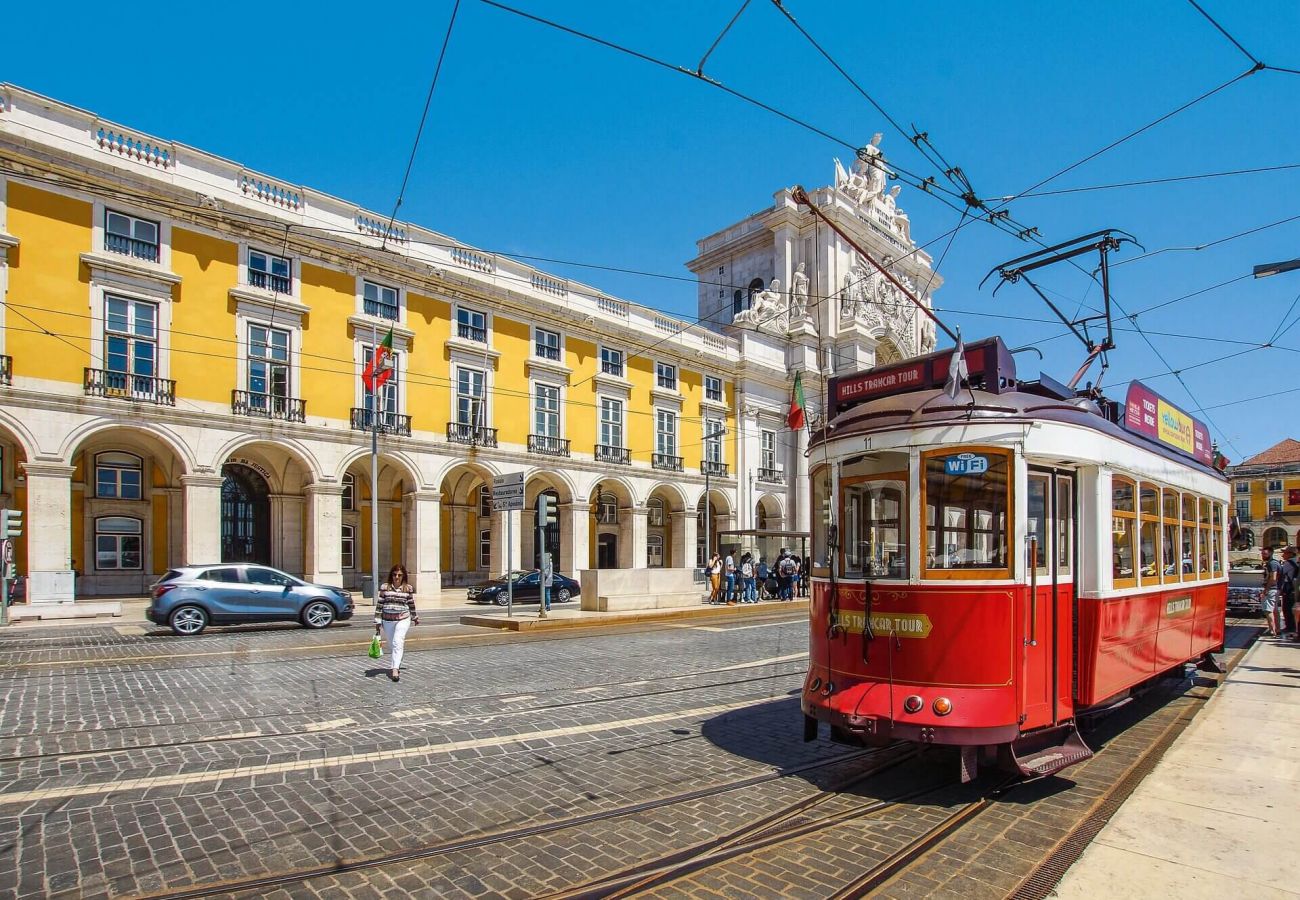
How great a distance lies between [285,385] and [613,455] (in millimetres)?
14763

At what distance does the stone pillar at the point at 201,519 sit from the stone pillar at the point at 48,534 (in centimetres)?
291

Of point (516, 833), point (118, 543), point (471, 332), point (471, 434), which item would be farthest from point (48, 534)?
point (516, 833)

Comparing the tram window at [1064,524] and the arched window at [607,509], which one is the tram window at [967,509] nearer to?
the tram window at [1064,524]

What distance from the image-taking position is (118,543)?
25.8 meters

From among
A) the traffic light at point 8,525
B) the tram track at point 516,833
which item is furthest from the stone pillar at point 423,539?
the tram track at point 516,833

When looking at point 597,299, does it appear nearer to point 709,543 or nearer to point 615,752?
point 709,543

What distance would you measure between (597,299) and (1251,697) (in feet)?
97.8

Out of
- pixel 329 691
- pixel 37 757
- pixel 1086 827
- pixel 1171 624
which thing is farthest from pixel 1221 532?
pixel 37 757

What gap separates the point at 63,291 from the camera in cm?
2127

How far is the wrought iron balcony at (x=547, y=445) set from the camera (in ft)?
107

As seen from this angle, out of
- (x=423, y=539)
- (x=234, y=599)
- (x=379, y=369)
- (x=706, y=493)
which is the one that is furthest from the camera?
(x=706, y=493)

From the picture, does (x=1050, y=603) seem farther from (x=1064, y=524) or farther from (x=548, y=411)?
(x=548, y=411)

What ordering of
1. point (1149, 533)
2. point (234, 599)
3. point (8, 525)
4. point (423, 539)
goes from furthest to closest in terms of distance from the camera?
point (423, 539) → point (8, 525) → point (234, 599) → point (1149, 533)

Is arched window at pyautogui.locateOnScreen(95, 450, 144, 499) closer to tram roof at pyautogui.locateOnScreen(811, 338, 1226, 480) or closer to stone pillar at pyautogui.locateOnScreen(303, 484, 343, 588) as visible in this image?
stone pillar at pyautogui.locateOnScreen(303, 484, 343, 588)
